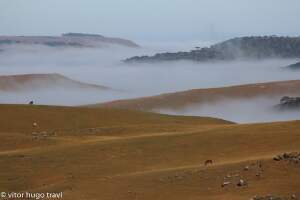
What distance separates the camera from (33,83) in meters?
119

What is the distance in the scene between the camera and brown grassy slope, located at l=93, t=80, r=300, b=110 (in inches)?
3157

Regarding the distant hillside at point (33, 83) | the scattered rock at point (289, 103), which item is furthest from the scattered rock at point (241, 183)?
the distant hillside at point (33, 83)

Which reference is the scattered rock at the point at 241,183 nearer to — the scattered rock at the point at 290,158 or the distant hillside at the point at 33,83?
the scattered rock at the point at 290,158

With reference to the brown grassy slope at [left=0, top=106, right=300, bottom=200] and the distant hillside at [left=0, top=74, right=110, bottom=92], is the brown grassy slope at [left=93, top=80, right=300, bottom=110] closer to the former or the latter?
the distant hillside at [left=0, top=74, right=110, bottom=92]

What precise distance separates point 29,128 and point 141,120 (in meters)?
9.95

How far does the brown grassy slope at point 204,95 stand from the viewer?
80.2 metres

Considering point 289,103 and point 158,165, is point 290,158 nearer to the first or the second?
point 158,165

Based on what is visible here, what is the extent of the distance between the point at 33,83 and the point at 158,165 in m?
99.5

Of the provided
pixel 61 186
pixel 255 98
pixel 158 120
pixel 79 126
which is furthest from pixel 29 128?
pixel 255 98

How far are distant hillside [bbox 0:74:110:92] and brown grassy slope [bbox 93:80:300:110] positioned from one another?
38.0 metres

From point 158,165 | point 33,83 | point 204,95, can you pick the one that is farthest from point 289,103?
point 158,165

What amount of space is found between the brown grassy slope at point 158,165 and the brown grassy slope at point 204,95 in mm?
49106

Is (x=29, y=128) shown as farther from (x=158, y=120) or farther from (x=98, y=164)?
(x=98, y=164)

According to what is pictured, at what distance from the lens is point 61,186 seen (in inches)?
718
